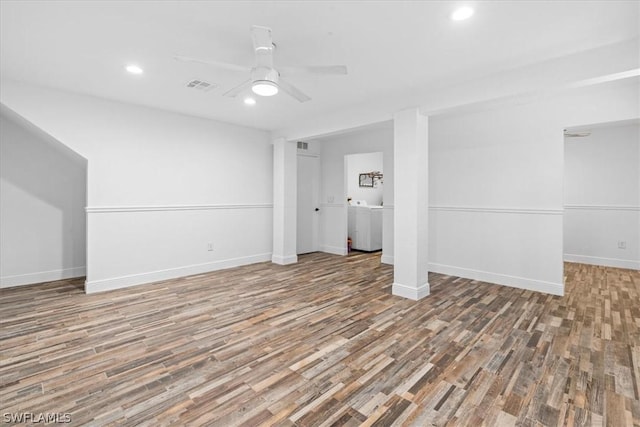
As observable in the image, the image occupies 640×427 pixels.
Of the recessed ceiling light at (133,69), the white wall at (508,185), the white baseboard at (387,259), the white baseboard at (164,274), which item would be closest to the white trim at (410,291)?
the white wall at (508,185)

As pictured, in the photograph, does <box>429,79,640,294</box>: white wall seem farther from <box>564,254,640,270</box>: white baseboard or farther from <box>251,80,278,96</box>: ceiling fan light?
<box>251,80,278,96</box>: ceiling fan light

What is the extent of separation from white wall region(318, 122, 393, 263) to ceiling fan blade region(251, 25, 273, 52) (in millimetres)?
3758

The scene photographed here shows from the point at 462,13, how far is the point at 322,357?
2.66 m

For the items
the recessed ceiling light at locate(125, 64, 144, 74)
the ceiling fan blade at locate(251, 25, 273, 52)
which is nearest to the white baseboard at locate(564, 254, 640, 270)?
the ceiling fan blade at locate(251, 25, 273, 52)

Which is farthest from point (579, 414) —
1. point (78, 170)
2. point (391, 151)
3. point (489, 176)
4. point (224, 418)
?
point (78, 170)

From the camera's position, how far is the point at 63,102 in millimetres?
3689

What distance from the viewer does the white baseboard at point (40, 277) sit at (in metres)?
4.05

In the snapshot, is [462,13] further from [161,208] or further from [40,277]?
[40,277]

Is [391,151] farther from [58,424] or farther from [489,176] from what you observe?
[58,424]

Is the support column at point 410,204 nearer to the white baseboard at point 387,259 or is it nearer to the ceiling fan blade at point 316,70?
the ceiling fan blade at point 316,70

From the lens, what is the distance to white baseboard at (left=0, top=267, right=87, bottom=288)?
13.3 feet

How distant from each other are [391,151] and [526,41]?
10.6ft

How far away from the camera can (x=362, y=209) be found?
6945 millimetres

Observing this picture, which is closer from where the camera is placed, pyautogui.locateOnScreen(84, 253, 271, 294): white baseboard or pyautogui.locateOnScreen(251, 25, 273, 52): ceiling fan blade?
pyautogui.locateOnScreen(251, 25, 273, 52): ceiling fan blade
